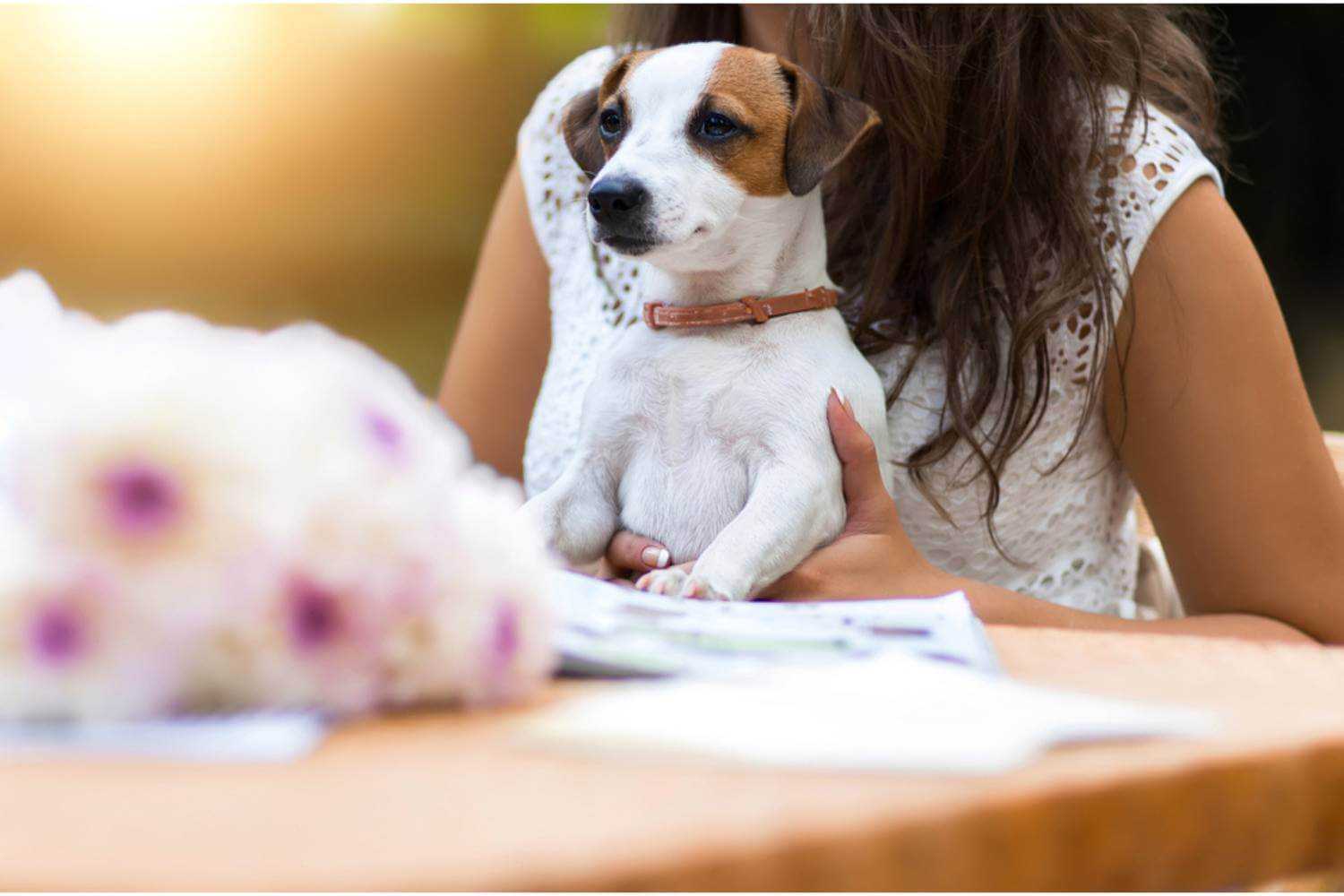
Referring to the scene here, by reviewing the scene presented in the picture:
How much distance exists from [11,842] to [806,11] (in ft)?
4.40

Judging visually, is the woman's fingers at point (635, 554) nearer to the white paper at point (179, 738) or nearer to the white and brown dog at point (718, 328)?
the white and brown dog at point (718, 328)

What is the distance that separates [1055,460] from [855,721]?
102cm

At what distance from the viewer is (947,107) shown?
1.42 m

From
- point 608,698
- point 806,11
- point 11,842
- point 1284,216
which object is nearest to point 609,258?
point 806,11

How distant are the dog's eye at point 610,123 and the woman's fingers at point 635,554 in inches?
16.4

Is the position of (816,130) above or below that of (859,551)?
above

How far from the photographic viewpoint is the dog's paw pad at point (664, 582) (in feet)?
3.48

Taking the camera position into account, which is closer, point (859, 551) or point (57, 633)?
point (57, 633)

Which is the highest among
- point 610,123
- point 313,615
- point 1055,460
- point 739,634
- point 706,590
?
point 610,123

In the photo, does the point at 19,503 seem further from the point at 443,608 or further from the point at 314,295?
the point at 314,295

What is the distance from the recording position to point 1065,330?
54.6 inches

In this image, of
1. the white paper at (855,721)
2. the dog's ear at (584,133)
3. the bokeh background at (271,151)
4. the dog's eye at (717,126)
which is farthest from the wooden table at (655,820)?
the bokeh background at (271,151)

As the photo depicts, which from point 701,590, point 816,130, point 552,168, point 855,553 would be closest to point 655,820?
point 701,590

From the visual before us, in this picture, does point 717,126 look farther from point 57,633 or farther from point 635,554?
point 57,633
